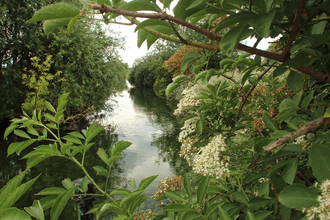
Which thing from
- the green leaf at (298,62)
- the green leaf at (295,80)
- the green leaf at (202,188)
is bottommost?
the green leaf at (202,188)

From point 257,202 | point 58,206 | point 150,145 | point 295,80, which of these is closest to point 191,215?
point 257,202

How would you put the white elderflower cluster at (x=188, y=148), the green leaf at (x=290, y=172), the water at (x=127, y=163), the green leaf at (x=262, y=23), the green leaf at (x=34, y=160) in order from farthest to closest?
the water at (x=127, y=163), the white elderflower cluster at (x=188, y=148), the green leaf at (x=34, y=160), the green leaf at (x=290, y=172), the green leaf at (x=262, y=23)

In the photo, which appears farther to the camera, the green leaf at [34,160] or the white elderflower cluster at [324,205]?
the green leaf at [34,160]

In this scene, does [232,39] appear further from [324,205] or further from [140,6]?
[324,205]

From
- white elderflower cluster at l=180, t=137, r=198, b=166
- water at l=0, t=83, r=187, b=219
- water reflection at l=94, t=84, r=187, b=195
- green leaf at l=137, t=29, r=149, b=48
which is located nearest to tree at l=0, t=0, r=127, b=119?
water at l=0, t=83, r=187, b=219

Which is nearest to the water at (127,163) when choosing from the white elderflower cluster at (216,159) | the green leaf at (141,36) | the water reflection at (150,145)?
the water reflection at (150,145)

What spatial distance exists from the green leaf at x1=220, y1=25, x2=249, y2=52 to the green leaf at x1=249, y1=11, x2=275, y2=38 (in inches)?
1.9

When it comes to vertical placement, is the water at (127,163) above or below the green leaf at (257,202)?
below

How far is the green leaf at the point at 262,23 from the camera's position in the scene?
0.36 meters

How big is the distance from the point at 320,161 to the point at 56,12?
0.66 meters

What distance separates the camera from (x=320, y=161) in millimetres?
437

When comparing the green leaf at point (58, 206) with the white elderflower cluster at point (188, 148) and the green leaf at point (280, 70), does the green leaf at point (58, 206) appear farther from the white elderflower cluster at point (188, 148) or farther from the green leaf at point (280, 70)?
the white elderflower cluster at point (188, 148)

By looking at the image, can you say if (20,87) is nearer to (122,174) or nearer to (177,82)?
(122,174)

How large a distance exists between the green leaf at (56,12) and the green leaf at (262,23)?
0.36 metres
